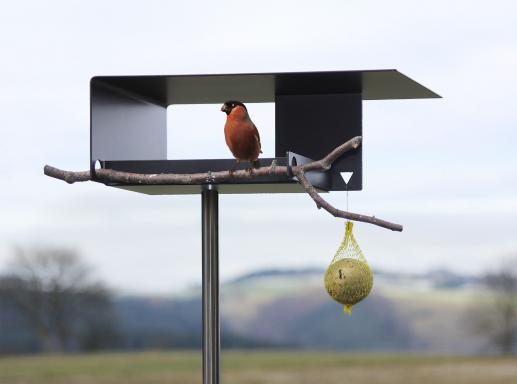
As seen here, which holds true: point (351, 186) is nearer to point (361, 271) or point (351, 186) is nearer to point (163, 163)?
point (361, 271)

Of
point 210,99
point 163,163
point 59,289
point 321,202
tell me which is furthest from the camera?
point 59,289

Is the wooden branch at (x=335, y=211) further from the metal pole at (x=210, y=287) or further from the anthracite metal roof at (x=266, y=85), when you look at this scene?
the metal pole at (x=210, y=287)

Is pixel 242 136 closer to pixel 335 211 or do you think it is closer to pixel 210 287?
pixel 335 211

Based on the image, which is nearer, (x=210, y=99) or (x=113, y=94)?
(x=113, y=94)

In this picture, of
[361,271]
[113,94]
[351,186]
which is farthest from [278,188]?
[113,94]

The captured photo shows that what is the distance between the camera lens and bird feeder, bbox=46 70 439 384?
3.23 metres

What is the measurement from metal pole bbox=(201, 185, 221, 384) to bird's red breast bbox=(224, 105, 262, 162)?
0.47 metres

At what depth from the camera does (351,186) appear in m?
3.58

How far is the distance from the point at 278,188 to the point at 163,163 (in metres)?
0.58

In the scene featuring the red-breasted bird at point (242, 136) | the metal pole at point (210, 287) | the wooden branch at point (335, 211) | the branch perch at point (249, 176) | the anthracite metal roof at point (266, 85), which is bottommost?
the metal pole at point (210, 287)

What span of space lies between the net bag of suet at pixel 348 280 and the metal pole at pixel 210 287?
55 centimetres

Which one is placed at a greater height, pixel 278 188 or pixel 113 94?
pixel 113 94

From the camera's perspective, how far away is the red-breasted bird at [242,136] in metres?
3.07

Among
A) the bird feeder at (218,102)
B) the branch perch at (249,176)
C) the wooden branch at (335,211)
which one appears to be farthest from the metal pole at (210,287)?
the wooden branch at (335,211)
